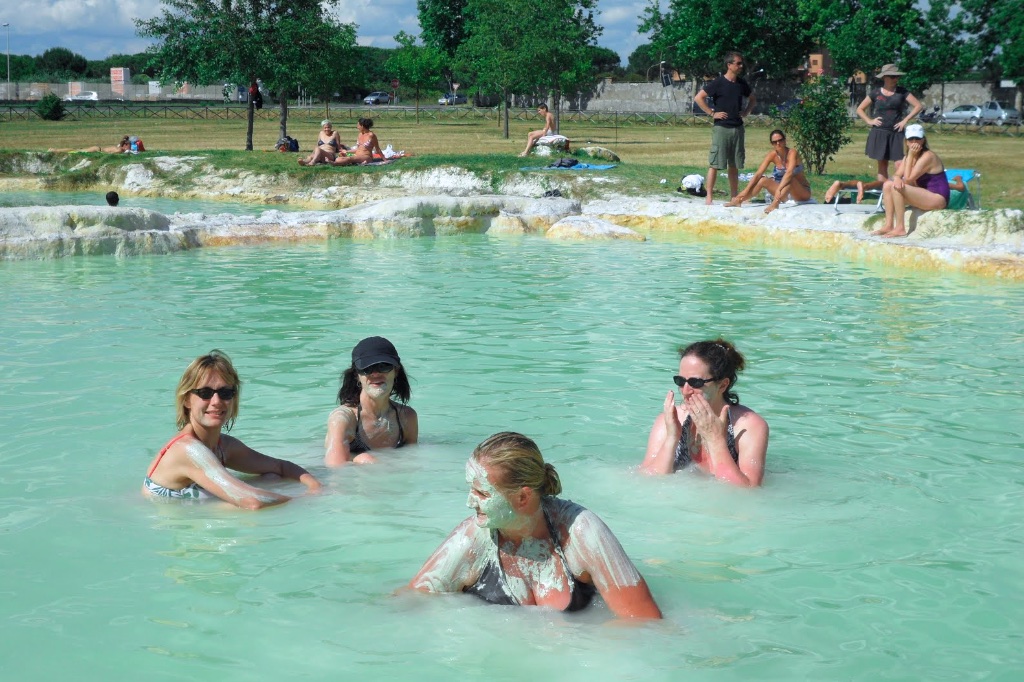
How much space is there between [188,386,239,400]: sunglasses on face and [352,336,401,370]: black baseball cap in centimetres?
83

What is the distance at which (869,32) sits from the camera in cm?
5228

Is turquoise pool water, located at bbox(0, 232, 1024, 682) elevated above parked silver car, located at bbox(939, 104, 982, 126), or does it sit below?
below

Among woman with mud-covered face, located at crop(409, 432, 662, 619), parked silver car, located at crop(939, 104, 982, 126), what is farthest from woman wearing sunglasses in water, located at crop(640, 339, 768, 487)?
parked silver car, located at crop(939, 104, 982, 126)

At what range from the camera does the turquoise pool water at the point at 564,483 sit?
13.0 feet

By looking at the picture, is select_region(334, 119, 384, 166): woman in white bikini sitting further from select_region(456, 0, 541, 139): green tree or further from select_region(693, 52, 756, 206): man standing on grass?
select_region(456, 0, 541, 139): green tree

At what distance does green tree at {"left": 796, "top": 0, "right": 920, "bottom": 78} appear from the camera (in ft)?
171

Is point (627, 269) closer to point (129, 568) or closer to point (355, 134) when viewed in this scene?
point (129, 568)

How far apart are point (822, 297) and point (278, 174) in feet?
42.2

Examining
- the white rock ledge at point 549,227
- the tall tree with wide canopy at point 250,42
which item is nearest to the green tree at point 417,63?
the tall tree with wide canopy at point 250,42

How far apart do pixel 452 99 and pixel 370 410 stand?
7772 cm

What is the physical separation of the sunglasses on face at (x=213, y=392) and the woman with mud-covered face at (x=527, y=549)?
136 cm

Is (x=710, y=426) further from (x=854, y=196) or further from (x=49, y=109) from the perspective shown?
(x=49, y=109)

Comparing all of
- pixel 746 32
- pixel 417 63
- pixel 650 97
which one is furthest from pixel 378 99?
pixel 746 32

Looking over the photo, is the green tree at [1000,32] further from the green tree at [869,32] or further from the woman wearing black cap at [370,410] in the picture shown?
the woman wearing black cap at [370,410]
